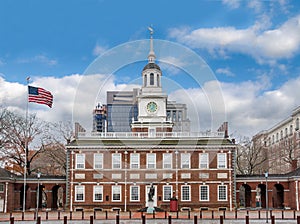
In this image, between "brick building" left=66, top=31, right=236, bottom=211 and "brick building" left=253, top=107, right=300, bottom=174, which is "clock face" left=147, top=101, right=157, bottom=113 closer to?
"brick building" left=66, top=31, right=236, bottom=211

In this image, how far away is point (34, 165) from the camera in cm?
7675

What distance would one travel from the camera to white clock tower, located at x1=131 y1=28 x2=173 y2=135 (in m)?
59.7

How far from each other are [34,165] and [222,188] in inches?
1431

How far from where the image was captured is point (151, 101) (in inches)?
2405

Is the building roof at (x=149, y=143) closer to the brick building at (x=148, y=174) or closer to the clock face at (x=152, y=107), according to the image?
the brick building at (x=148, y=174)

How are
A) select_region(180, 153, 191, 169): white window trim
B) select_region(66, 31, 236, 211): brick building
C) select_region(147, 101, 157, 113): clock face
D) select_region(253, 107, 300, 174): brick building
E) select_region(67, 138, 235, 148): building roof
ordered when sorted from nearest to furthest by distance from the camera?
select_region(66, 31, 236, 211): brick building, select_region(67, 138, 235, 148): building roof, select_region(180, 153, 191, 169): white window trim, select_region(147, 101, 157, 113): clock face, select_region(253, 107, 300, 174): brick building

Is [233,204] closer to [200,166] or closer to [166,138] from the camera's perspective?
[200,166]

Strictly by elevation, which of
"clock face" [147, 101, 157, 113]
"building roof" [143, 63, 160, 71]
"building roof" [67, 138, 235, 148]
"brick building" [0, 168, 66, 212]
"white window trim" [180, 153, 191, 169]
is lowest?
"brick building" [0, 168, 66, 212]

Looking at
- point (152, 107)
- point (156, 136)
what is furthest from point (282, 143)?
point (156, 136)

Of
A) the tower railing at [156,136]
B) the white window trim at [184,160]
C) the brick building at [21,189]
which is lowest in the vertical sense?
the brick building at [21,189]

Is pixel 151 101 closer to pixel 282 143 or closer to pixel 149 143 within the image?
pixel 149 143

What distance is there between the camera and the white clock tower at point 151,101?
196 ft

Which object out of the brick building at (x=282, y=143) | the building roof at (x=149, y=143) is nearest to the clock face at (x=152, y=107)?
the building roof at (x=149, y=143)

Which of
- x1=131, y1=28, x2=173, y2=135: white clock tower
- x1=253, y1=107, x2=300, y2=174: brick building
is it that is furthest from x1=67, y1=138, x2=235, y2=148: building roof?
x1=253, y1=107, x2=300, y2=174: brick building
